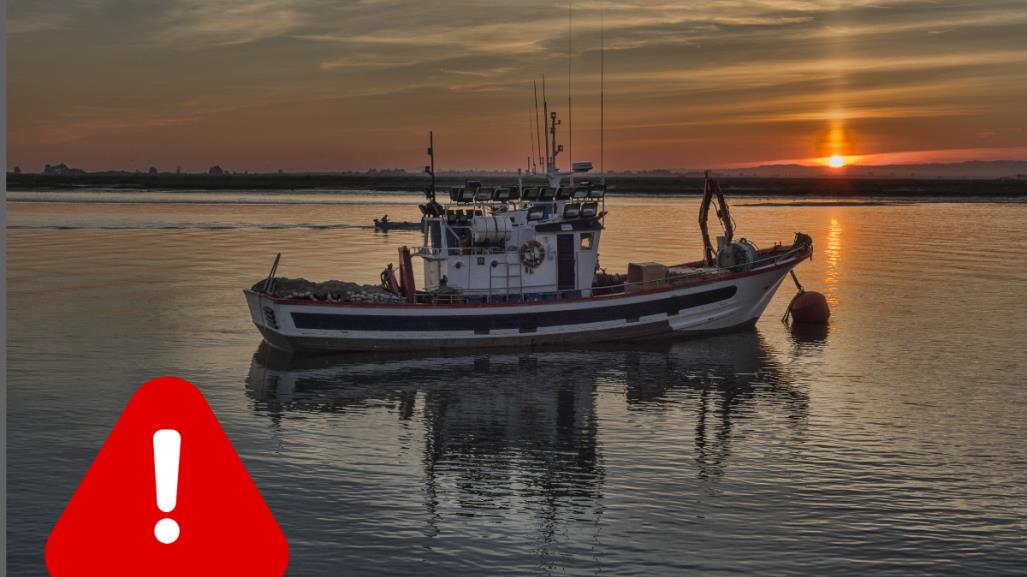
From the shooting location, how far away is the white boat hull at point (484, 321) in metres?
37.9

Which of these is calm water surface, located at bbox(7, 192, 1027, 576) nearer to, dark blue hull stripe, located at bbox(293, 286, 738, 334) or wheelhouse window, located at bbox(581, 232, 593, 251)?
dark blue hull stripe, located at bbox(293, 286, 738, 334)

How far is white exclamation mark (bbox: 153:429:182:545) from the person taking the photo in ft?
15.6

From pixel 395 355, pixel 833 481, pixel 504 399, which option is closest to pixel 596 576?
pixel 833 481


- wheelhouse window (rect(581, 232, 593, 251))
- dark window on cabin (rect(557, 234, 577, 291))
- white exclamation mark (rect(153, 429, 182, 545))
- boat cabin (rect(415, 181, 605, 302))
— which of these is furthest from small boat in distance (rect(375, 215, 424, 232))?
white exclamation mark (rect(153, 429, 182, 545))

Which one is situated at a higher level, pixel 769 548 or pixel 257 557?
pixel 257 557

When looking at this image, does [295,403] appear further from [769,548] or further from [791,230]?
[791,230]

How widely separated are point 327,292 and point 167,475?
112 ft

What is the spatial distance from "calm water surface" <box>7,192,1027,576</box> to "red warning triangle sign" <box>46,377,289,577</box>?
42.1 ft

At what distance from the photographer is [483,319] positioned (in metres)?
39.0

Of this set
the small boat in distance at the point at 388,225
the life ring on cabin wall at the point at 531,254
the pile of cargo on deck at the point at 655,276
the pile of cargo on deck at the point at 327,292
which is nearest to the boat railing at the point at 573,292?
the pile of cargo on deck at the point at 655,276

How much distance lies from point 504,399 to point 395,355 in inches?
302

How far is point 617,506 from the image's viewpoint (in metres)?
20.8

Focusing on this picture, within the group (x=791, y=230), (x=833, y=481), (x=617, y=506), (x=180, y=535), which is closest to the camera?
(x=180, y=535)

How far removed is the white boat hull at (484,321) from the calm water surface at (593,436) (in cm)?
79
